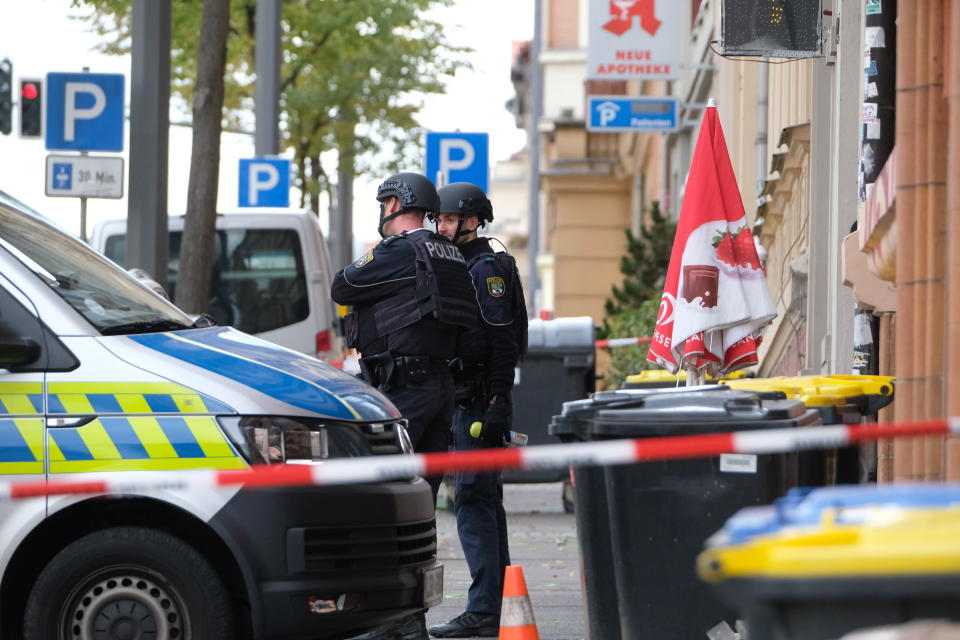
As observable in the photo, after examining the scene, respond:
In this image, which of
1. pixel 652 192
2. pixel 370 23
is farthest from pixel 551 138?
pixel 370 23

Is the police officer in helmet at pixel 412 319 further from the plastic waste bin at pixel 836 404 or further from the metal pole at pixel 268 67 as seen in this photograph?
the metal pole at pixel 268 67

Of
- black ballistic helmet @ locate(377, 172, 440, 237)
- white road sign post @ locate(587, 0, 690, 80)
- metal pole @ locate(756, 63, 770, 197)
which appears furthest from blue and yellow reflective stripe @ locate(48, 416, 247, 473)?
white road sign post @ locate(587, 0, 690, 80)

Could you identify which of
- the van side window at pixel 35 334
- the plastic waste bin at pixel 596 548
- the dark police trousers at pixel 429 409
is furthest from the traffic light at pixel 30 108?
the plastic waste bin at pixel 596 548

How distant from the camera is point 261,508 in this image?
5.48m

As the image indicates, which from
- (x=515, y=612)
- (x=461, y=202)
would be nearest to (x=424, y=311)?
(x=461, y=202)

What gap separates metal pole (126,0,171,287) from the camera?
12820 millimetres

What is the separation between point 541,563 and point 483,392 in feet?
8.38

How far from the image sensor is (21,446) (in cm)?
543

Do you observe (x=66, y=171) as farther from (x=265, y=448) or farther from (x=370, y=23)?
(x=370, y=23)

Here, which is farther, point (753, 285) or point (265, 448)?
point (753, 285)

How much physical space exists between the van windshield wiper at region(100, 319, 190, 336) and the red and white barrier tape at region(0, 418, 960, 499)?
0.54 meters

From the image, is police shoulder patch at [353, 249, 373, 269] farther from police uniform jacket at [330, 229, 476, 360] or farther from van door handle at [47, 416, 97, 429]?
van door handle at [47, 416, 97, 429]

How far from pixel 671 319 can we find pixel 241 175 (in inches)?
492

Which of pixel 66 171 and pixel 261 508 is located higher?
pixel 66 171
